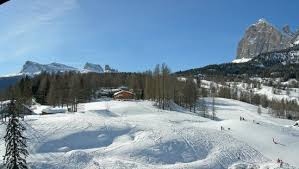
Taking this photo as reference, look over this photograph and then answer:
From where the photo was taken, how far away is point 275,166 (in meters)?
60.1

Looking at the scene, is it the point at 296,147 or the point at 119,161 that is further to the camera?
the point at 296,147

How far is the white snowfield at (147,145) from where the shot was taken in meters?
57.2

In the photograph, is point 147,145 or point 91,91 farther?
point 91,91

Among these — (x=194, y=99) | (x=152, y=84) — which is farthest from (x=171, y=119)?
(x=194, y=99)

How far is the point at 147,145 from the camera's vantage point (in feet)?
209

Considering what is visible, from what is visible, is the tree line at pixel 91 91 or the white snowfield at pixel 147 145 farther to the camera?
the tree line at pixel 91 91

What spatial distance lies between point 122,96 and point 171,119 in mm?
47614

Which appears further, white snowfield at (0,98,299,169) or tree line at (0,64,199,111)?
tree line at (0,64,199,111)

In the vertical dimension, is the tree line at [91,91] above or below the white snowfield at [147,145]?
above

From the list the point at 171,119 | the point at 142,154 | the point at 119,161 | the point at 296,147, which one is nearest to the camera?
the point at 119,161

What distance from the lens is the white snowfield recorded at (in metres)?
57.2

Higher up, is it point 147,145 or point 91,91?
point 91,91

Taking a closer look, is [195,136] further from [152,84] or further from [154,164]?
[152,84]

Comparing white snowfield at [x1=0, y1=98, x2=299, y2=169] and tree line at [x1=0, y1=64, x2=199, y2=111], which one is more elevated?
tree line at [x1=0, y1=64, x2=199, y2=111]
